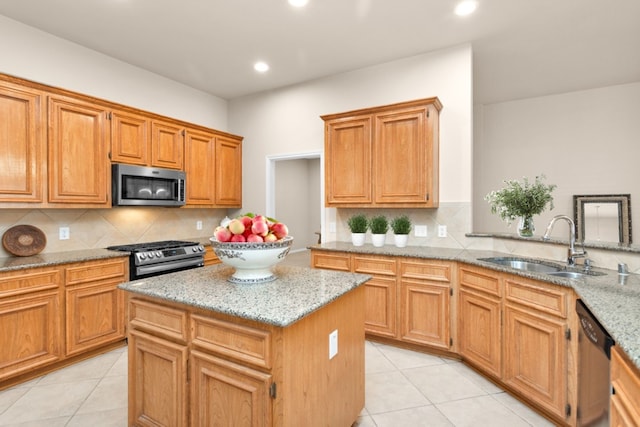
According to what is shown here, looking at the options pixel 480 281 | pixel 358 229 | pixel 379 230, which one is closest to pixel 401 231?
pixel 379 230

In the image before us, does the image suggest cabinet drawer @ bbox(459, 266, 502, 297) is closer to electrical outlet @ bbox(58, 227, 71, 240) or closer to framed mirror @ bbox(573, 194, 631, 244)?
framed mirror @ bbox(573, 194, 631, 244)

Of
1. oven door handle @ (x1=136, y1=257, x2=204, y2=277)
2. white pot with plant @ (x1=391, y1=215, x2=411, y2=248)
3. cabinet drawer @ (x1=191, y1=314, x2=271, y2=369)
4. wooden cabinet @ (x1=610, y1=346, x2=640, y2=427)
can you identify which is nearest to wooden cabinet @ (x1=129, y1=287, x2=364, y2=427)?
cabinet drawer @ (x1=191, y1=314, x2=271, y2=369)

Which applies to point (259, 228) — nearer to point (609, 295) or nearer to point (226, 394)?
point (226, 394)

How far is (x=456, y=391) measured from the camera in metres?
2.34

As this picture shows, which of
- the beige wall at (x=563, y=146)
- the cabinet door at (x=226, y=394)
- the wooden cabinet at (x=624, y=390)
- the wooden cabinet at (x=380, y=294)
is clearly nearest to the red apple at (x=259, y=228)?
the cabinet door at (x=226, y=394)

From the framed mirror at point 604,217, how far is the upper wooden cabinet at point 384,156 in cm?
272

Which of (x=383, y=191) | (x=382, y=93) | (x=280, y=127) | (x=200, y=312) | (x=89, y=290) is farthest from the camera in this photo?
(x=280, y=127)

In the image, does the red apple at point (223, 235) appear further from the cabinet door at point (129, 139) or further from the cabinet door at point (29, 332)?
the cabinet door at point (129, 139)

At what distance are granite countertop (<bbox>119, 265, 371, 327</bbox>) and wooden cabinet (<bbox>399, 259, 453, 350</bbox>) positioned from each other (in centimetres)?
118

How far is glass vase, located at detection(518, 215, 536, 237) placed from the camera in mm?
2686

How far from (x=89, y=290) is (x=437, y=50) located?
13.3 ft

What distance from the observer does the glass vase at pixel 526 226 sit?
269cm

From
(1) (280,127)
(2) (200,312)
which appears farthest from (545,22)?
(2) (200,312)

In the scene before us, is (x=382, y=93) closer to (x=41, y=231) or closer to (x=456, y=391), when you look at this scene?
(x=456, y=391)
